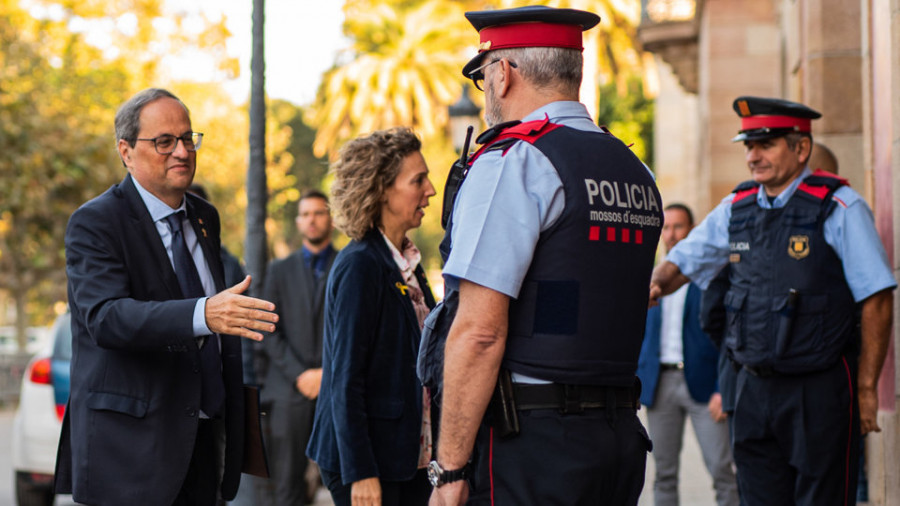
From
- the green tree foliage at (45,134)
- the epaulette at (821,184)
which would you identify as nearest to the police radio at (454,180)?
the epaulette at (821,184)

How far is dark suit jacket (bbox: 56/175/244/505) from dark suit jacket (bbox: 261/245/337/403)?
4.02m

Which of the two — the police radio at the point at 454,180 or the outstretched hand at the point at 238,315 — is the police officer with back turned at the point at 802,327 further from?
the outstretched hand at the point at 238,315

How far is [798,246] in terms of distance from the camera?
16.8ft

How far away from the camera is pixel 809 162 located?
19.7 ft

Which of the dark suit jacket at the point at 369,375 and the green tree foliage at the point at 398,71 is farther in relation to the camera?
the green tree foliage at the point at 398,71

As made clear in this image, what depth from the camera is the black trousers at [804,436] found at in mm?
5008

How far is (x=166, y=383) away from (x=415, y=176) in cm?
135

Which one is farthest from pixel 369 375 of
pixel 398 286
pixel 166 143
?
pixel 166 143

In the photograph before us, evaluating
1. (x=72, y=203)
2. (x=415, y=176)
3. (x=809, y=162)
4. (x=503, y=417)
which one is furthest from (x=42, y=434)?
(x=72, y=203)

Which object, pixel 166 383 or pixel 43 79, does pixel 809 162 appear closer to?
pixel 166 383

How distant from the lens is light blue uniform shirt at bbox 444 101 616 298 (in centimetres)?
Result: 302

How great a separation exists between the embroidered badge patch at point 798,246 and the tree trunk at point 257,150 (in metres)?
3.46

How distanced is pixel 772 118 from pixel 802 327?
1045mm

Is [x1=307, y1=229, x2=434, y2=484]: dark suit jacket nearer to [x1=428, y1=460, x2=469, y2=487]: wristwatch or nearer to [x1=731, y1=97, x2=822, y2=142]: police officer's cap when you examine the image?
[x1=428, y1=460, x2=469, y2=487]: wristwatch
